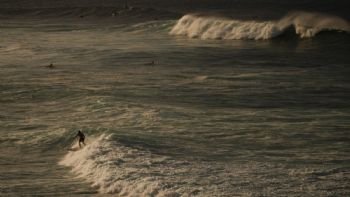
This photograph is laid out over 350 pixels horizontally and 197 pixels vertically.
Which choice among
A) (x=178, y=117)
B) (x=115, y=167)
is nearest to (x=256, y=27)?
(x=178, y=117)

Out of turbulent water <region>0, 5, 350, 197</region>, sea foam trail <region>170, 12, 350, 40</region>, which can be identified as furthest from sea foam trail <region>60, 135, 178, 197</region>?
sea foam trail <region>170, 12, 350, 40</region>

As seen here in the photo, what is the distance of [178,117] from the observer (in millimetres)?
27766

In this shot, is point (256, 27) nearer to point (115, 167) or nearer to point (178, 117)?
point (178, 117)

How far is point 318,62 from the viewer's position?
40.8 meters

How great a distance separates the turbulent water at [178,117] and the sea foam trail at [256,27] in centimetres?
156

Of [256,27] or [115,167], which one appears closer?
[115,167]

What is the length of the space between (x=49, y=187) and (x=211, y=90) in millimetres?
13405

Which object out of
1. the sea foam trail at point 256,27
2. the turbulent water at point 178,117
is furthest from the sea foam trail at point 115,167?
the sea foam trail at point 256,27

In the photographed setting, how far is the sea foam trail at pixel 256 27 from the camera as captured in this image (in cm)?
5341

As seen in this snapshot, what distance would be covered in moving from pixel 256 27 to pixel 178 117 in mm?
28130

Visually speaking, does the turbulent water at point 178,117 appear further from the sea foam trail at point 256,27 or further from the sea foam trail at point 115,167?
the sea foam trail at point 256,27

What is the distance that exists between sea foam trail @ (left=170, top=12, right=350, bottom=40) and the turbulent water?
156 centimetres

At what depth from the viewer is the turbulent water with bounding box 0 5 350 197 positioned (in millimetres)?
20406

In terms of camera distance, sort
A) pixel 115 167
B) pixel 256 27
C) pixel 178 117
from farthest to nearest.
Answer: pixel 256 27 → pixel 178 117 → pixel 115 167
